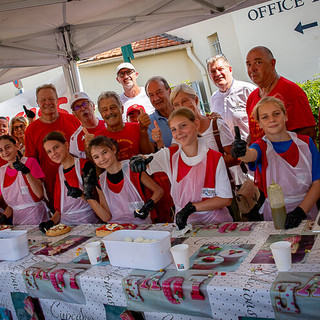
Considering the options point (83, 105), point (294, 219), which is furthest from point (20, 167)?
point (294, 219)

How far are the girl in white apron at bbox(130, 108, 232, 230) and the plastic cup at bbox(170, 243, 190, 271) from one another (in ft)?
2.50

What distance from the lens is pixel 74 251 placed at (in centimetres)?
263

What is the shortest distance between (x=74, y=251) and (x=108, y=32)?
346cm

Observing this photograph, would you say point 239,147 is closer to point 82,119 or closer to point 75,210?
point 75,210

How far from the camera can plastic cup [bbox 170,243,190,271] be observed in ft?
6.32

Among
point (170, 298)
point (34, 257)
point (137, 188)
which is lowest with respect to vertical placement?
point (170, 298)

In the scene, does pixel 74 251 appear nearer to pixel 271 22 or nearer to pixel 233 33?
pixel 271 22

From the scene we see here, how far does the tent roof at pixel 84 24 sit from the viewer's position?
14.8ft

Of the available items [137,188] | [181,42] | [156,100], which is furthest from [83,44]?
[181,42]

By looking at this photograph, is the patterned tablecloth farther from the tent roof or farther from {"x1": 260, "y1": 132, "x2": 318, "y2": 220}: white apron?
the tent roof

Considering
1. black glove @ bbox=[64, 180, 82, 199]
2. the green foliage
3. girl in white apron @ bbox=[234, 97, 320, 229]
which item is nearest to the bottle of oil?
girl in white apron @ bbox=[234, 97, 320, 229]

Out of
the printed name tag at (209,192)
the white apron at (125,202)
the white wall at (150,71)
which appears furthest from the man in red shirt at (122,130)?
the white wall at (150,71)

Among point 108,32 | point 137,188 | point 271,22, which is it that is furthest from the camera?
point 271,22

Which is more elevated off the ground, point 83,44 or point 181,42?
point 181,42
